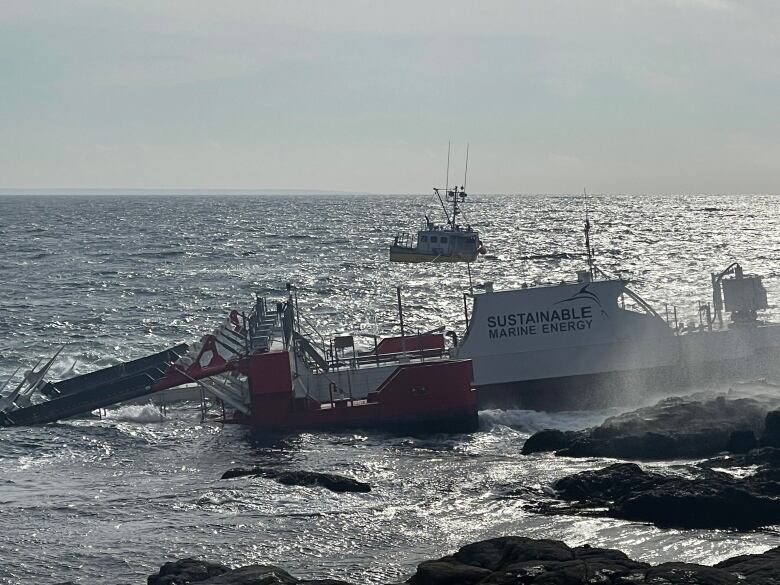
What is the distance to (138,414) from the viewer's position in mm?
34875

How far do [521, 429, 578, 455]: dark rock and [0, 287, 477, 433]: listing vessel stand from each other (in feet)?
11.2

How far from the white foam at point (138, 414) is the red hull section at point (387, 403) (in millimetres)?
4271

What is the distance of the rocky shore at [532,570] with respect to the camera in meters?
16.2

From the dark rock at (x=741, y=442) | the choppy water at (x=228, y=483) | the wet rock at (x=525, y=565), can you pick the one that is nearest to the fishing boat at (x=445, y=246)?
the choppy water at (x=228, y=483)

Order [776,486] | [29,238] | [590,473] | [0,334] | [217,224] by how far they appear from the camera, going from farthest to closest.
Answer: [217,224], [29,238], [0,334], [590,473], [776,486]

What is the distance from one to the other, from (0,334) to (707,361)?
3164 cm

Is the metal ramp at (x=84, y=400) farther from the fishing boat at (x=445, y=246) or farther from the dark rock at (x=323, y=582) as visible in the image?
the fishing boat at (x=445, y=246)

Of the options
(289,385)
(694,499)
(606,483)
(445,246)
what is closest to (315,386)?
(289,385)

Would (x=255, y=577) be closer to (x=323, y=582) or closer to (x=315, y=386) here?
(x=323, y=582)

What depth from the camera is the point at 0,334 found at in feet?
168

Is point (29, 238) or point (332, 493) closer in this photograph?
point (332, 493)

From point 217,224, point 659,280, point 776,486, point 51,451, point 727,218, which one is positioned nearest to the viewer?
point 776,486

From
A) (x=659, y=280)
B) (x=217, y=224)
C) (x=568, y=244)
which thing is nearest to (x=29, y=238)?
(x=217, y=224)

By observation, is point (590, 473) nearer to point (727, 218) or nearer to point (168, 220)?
point (168, 220)
